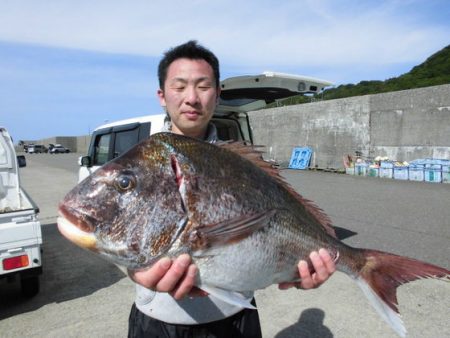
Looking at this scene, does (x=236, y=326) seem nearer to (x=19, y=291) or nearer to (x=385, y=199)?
(x=19, y=291)

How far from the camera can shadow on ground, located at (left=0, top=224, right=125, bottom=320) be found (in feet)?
14.1

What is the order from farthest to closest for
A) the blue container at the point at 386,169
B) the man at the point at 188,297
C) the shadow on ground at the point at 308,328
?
the blue container at the point at 386,169 → the shadow on ground at the point at 308,328 → the man at the point at 188,297

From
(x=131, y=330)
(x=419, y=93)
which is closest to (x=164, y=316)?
(x=131, y=330)

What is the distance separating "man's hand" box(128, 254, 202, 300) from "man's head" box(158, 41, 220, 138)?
80cm

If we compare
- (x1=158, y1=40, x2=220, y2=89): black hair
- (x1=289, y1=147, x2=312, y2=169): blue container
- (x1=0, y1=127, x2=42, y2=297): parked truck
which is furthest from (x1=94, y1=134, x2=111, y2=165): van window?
(x1=289, y1=147, x2=312, y2=169): blue container

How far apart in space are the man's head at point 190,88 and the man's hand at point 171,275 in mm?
802

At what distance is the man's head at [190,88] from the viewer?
72.7 inches

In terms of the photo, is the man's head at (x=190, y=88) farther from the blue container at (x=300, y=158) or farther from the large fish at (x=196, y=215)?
the blue container at (x=300, y=158)

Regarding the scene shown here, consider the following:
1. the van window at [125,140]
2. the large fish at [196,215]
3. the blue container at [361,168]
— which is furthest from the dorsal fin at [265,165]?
the blue container at [361,168]

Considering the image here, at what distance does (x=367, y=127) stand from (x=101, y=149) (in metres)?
14.9

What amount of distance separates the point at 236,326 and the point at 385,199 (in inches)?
388

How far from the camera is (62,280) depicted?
495 centimetres

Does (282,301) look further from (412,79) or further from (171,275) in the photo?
(412,79)

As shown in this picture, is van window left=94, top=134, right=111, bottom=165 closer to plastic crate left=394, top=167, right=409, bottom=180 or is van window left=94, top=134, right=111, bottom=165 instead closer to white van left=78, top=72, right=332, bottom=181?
white van left=78, top=72, right=332, bottom=181
